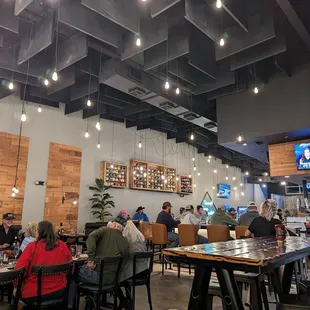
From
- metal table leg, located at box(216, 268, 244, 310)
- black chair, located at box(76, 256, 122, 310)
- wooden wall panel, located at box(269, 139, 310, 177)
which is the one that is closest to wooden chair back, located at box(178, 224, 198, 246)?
wooden wall panel, located at box(269, 139, 310, 177)

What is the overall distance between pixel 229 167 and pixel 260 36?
1247 centimetres

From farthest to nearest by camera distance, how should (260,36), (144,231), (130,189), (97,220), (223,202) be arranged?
(223,202), (130,189), (97,220), (144,231), (260,36)

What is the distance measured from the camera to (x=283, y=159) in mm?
6441

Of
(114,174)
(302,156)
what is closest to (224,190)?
(114,174)

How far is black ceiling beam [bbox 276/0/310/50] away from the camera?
12.3 ft

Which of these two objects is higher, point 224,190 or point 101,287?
point 224,190

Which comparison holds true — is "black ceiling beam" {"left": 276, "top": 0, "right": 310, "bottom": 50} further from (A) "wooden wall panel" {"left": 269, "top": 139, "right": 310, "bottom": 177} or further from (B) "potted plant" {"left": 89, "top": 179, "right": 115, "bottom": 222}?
(B) "potted plant" {"left": 89, "top": 179, "right": 115, "bottom": 222}

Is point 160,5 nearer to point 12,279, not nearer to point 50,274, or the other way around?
point 50,274

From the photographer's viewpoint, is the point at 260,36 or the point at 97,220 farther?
the point at 97,220

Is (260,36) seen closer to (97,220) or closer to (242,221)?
(242,221)

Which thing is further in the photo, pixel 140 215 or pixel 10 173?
pixel 140 215

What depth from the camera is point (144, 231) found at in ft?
24.3

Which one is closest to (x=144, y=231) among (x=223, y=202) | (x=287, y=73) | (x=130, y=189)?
(x=130, y=189)

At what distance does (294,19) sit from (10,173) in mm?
7060
